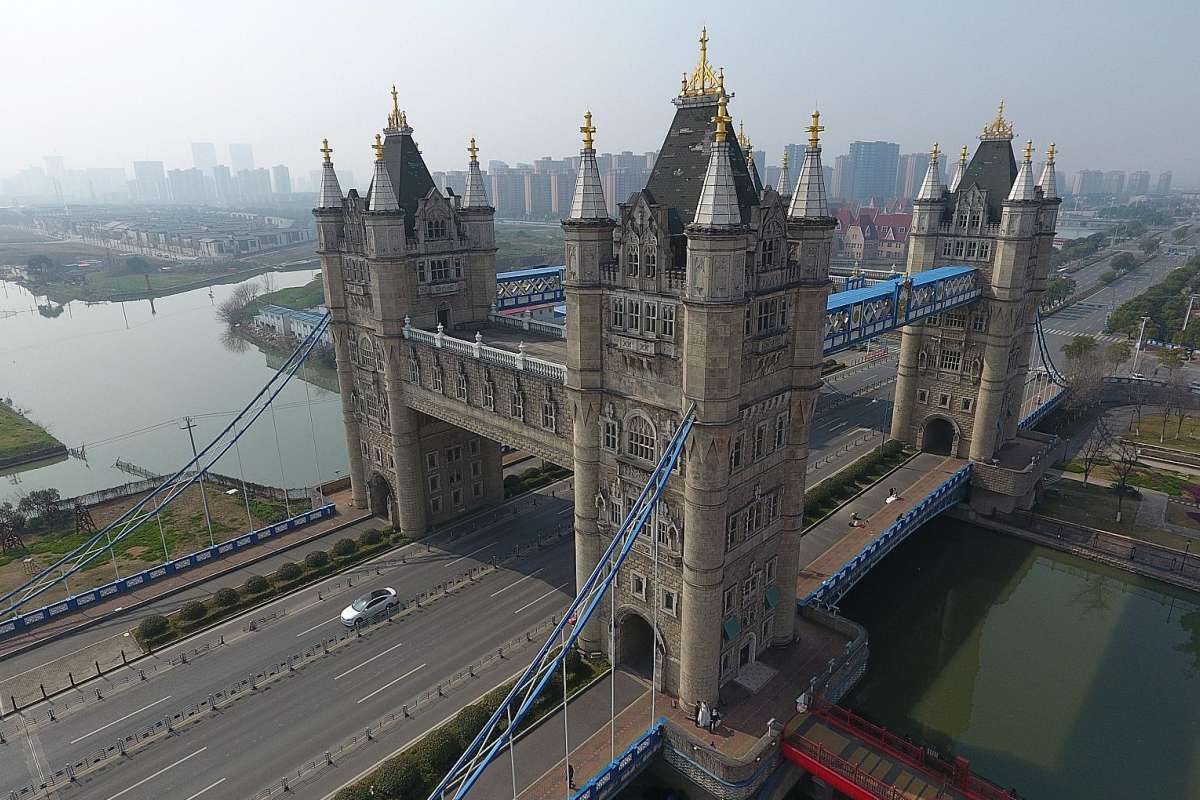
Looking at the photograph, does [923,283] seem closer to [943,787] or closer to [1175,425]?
[943,787]

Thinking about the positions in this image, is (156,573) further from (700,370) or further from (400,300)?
(700,370)

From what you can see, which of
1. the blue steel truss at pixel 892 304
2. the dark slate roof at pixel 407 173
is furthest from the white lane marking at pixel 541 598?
the dark slate roof at pixel 407 173

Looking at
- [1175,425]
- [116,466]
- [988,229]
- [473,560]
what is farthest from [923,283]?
[116,466]

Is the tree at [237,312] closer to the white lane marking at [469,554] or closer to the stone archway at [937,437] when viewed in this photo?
the white lane marking at [469,554]

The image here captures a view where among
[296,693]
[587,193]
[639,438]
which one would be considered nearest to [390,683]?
[296,693]

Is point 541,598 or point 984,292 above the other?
point 984,292
